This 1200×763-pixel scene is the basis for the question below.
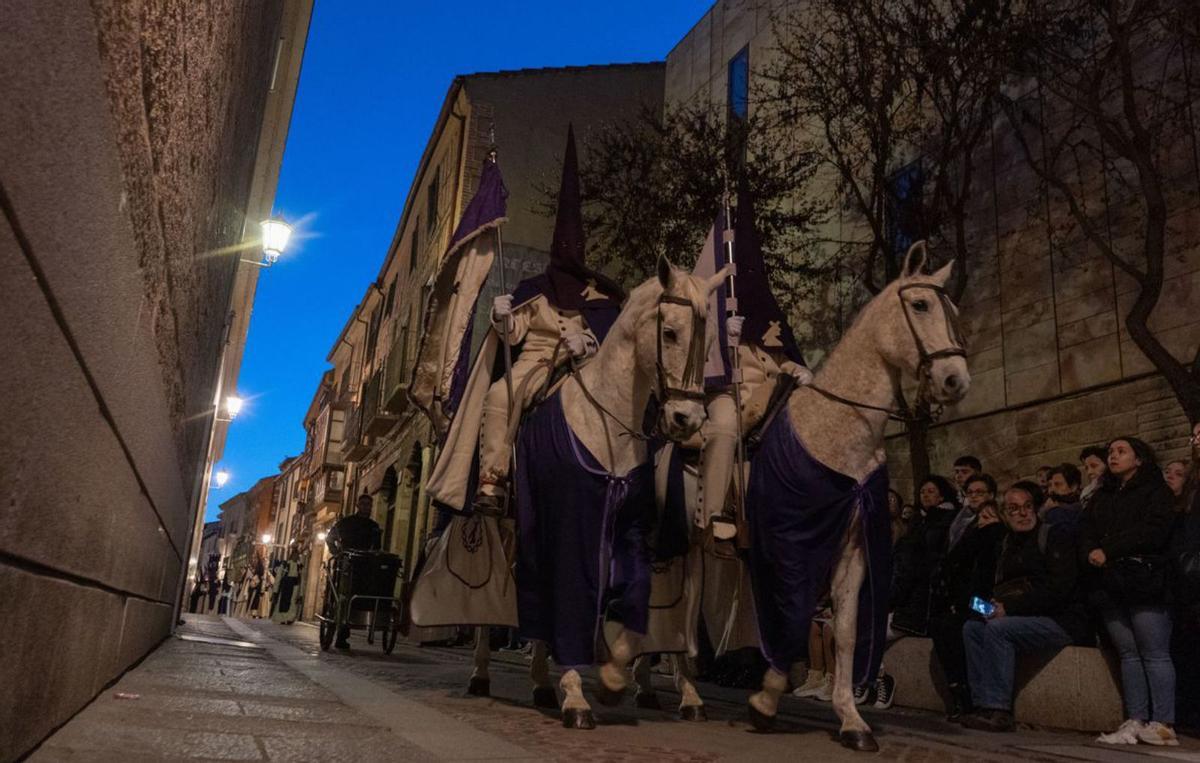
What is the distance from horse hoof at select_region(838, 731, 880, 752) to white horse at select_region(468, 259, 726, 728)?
1.05 meters

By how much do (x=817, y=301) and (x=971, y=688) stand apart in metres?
11.0

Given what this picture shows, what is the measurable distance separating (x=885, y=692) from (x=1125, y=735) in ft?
7.32

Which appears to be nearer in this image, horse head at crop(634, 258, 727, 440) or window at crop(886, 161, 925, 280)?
horse head at crop(634, 258, 727, 440)

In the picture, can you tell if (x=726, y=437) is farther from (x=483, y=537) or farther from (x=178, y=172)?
(x=178, y=172)

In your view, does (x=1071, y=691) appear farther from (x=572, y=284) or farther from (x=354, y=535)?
(x=354, y=535)

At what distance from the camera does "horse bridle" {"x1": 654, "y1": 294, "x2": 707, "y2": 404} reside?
14.1ft

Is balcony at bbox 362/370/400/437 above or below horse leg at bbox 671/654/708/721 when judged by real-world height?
above

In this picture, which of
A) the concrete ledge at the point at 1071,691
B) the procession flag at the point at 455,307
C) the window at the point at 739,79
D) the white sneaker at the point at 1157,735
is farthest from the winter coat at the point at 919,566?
the window at the point at 739,79

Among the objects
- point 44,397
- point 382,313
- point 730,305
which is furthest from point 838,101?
point 382,313

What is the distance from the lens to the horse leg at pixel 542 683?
5086 millimetres

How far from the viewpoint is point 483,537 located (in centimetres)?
566

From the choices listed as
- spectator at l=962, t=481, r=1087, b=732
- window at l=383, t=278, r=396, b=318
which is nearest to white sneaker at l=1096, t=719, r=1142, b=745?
spectator at l=962, t=481, r=1087, b=732

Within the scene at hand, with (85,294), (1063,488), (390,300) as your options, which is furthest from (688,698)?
(390,300)

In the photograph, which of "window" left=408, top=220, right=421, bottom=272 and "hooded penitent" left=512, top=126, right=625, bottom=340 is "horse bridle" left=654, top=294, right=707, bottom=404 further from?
"window" left=408, top=220, right=421, bottom=272
